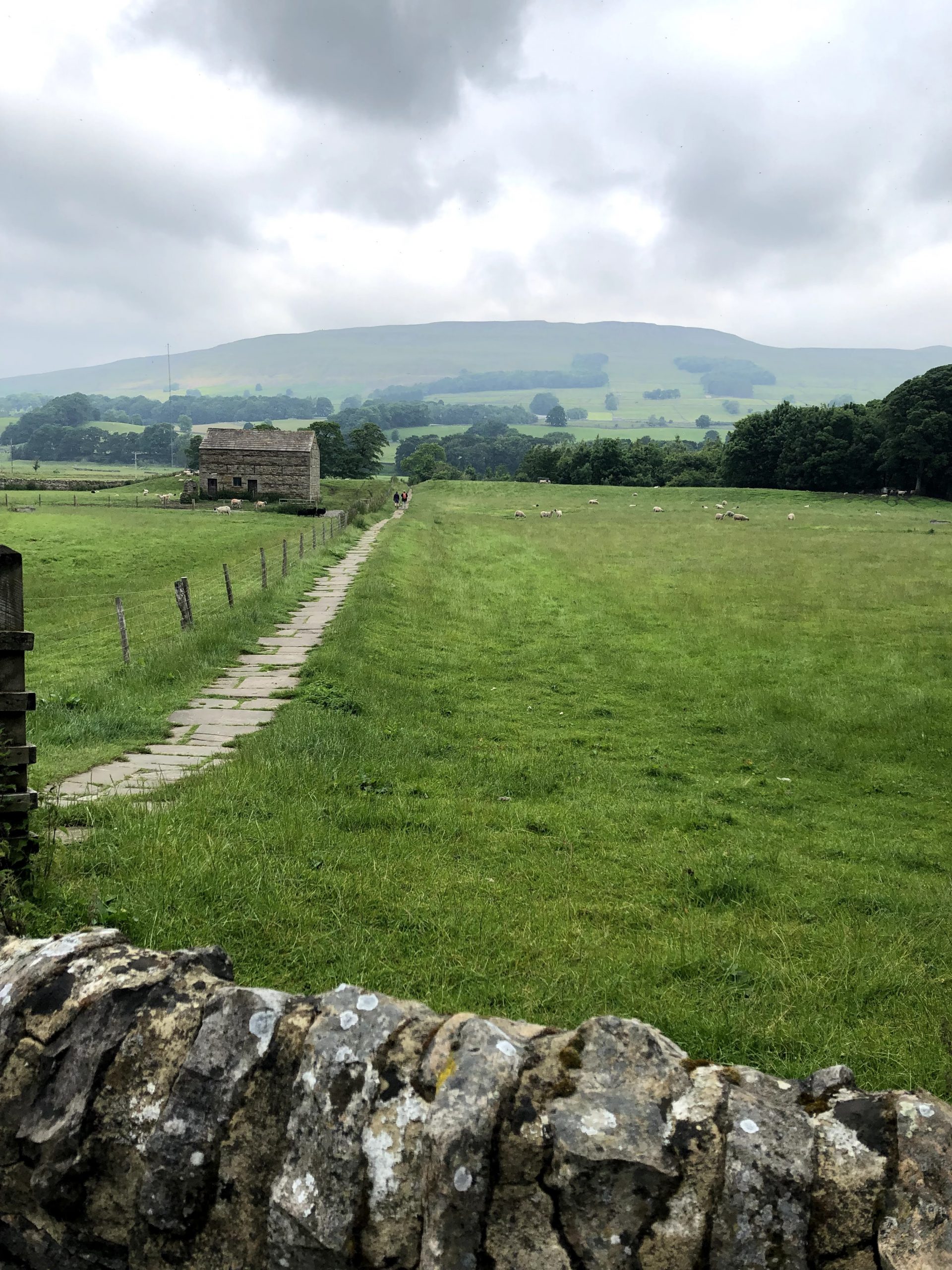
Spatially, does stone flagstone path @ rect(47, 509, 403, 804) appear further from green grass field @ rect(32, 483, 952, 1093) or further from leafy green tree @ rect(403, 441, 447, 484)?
leafy green tree @ rect(403, 441, 447, 484)

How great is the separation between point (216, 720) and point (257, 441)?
234 feet

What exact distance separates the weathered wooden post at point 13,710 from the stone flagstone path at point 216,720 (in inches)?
67.8

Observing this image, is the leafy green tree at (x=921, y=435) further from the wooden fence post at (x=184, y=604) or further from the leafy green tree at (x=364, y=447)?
the wooden fence post at (x=184, y=604)

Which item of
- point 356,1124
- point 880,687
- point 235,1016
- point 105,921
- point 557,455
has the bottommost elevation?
point 880,687

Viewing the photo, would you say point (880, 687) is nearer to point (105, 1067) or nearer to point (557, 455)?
point (105, 1067)

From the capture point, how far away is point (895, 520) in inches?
2325

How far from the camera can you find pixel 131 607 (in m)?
26.4

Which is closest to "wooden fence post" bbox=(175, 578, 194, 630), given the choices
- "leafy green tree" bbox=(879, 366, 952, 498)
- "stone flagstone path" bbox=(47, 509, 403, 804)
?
"stone flagstone path" bbox=(47, 509, 403, 804)

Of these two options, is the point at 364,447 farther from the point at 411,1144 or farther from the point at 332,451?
the point at 411,1144

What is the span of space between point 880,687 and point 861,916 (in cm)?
1035

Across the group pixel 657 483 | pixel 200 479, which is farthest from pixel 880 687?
pixel 657 483

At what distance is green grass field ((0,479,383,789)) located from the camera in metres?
10.6

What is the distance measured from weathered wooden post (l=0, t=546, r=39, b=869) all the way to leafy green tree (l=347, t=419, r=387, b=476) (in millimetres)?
100490

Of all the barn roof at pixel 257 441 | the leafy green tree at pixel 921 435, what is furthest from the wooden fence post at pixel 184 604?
the leafy green tree at pixel 921 435
